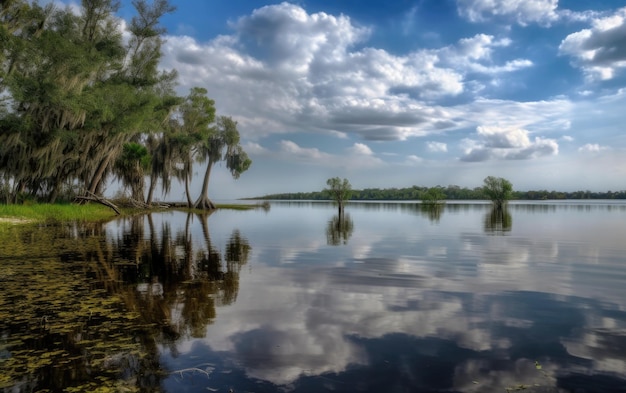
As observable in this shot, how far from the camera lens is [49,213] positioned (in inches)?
1280

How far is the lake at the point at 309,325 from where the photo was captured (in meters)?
4.72

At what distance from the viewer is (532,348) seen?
564cm

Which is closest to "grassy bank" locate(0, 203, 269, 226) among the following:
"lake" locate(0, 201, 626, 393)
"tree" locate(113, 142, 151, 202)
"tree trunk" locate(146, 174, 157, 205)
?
"tree" locate(113, 142, 151, 202)

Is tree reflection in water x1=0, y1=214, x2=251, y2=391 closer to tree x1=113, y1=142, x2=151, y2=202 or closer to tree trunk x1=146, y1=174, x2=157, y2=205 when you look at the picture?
tree x1=113, y1=142, x2=151, y2=202

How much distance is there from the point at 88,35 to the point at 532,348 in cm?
4122

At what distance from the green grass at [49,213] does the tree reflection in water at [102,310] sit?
1671cm

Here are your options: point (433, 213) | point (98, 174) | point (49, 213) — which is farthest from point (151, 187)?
point (433, 213)

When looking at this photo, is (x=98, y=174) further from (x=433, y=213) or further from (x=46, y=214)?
(x=433, y=213)

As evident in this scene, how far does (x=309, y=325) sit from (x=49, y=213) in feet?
109

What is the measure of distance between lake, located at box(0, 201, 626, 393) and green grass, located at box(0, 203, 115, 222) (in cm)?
1902

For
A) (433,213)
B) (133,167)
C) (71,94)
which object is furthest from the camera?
(433,213)

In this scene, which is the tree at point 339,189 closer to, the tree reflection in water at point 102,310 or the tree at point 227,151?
the tree at point 227,151

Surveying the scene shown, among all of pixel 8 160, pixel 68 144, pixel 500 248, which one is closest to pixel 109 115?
pixel 68 144

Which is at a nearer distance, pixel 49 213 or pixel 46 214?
pixel 46 214
